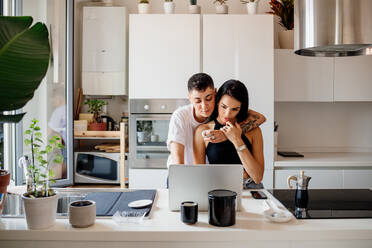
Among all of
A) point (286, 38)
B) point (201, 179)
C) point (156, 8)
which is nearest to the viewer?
point (201, 179)

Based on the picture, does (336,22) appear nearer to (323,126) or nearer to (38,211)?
(38,211)

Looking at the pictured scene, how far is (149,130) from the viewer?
306 centimetres

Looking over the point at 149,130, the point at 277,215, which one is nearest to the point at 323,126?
the point at 149,130

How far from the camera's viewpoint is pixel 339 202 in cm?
162

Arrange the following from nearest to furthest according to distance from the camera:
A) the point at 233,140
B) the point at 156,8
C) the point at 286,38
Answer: the point at 233,140 < the point at 286,38 < the point at 156,8

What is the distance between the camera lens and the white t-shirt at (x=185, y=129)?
1.93 m

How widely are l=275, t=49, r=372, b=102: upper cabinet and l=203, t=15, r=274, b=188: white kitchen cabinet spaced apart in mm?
269

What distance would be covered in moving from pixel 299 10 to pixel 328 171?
6.16 ft

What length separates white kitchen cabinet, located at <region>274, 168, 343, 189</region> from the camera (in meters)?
3.03

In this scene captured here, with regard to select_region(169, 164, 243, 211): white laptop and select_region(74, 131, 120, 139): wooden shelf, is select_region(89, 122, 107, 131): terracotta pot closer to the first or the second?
select_region(74, 131, 120, 139): wooden shelf

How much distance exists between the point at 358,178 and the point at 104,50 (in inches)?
106

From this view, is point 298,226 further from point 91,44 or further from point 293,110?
point 91,44

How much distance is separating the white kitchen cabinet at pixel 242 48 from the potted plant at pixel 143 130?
0.72 metres

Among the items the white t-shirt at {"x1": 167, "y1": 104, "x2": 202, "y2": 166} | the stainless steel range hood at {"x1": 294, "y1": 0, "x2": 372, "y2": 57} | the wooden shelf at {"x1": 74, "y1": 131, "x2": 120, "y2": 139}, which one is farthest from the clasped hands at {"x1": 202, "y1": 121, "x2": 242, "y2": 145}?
the wooden shelf at {"x1": 74, "y1": 131, "x2": 120, "y2": 139}
